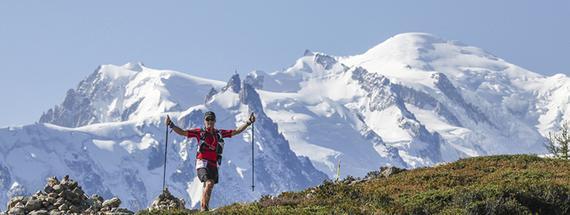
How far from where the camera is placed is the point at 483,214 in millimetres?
20031

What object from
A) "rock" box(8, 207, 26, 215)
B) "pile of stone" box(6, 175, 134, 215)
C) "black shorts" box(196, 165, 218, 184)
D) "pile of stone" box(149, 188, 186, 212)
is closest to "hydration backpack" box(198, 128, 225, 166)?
"black shorts" box(196, 165, 218, 184)

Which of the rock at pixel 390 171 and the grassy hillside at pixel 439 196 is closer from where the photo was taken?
the grassy hillside at pixel 439 196

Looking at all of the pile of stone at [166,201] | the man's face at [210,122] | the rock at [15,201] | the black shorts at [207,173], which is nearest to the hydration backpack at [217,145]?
the man's face at [210,122]

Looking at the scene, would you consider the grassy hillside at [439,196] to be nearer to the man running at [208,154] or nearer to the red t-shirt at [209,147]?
the man running at [208,154]

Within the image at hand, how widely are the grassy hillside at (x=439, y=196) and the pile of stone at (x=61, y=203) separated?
402cm

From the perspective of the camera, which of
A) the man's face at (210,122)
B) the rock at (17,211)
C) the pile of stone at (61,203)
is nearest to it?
the man's face at (210,122)

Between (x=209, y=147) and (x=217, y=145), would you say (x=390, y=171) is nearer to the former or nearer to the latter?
(x=217, y=145)

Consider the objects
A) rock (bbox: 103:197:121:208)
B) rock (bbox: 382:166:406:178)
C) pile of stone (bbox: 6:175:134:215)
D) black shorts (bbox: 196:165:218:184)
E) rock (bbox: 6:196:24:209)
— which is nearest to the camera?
→ black shorts (bbox: 196:165:218:184)

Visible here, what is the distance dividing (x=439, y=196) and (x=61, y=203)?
9016 mm

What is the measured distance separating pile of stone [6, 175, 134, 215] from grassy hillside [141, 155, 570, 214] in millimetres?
4024

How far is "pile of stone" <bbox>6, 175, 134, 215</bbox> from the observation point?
24375mm

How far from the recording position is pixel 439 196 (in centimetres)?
2148

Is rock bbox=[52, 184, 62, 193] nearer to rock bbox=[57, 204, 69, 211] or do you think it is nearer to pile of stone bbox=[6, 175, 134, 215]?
pile of stone bbox=[6, 175, 134, 215]

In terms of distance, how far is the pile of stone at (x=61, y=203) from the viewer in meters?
24.4
